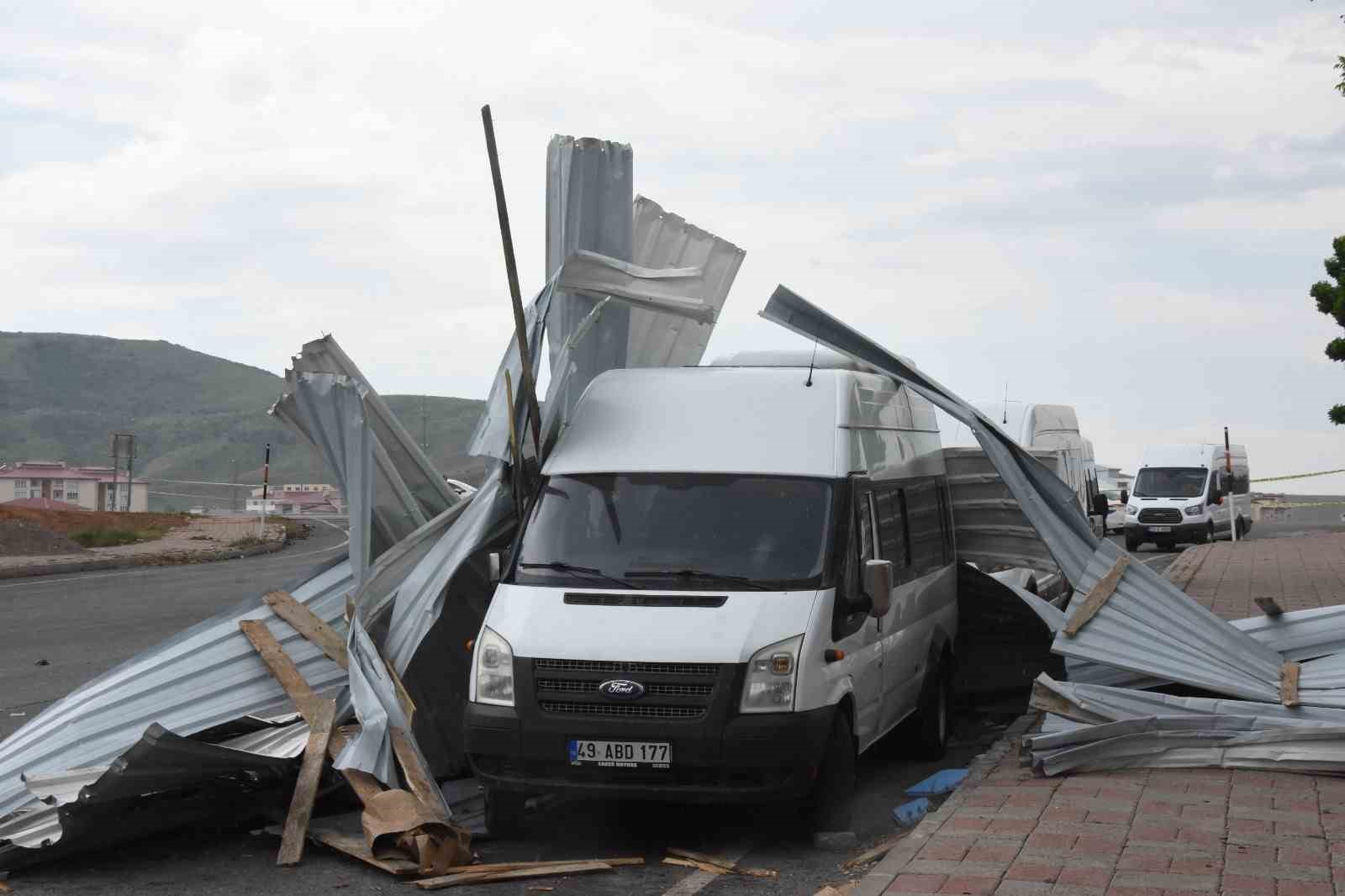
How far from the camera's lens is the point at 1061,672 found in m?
12.5

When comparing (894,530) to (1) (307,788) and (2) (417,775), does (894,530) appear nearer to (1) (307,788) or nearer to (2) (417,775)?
(2) (417,775)

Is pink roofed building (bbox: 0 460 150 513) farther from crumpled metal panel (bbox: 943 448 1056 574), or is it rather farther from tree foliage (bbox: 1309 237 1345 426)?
crumpled metal panel (bbox: 943 448 1056 574)

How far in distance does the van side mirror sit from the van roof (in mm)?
615

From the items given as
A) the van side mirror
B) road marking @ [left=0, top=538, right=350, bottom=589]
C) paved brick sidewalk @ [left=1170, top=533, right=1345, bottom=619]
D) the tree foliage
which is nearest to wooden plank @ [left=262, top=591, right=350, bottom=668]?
the van side mirror

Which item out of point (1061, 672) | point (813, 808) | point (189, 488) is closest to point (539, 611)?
point (813, 808)

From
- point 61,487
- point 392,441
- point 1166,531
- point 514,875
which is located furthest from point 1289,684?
point 61,487

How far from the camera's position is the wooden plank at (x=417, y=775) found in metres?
7.54

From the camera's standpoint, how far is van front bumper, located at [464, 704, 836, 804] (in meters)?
7.27

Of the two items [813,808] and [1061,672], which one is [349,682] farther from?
[1061,672]

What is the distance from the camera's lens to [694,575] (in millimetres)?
7961

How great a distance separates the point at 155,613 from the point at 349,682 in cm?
1135

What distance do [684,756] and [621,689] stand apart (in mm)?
409

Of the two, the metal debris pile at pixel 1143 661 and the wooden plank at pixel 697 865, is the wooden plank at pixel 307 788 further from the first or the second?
the metal debris pile at pixel 1143 661

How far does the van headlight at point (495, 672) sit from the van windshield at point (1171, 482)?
3307 cm
